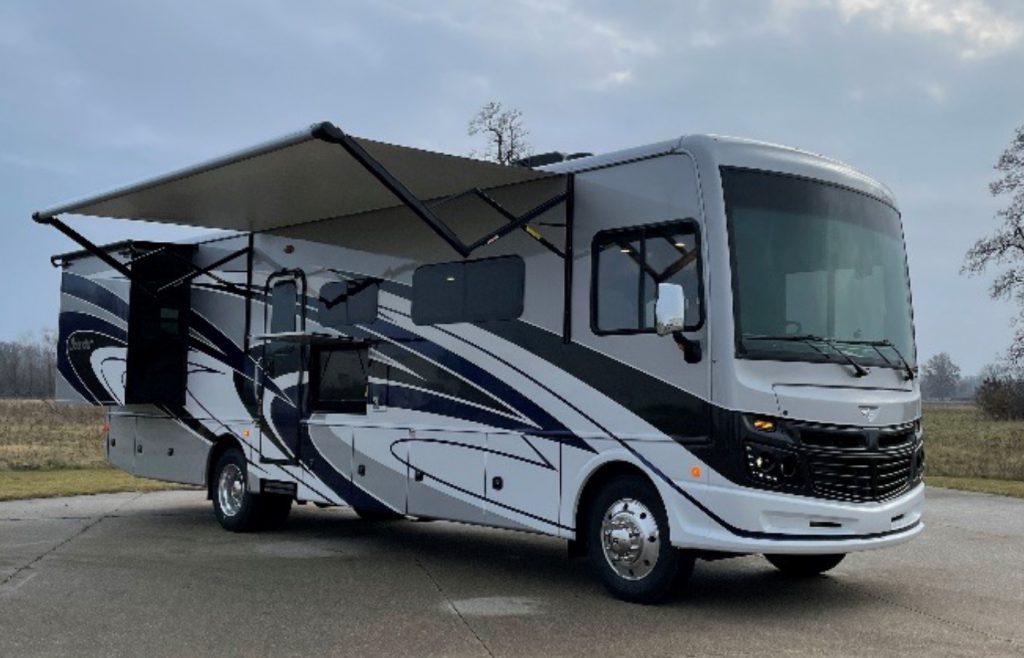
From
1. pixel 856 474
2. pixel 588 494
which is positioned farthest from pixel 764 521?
pixel 588 494

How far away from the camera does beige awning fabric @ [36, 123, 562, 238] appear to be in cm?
791

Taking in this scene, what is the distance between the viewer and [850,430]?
7414mm

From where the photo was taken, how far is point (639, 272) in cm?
780

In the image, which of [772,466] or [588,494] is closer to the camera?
[772,466]

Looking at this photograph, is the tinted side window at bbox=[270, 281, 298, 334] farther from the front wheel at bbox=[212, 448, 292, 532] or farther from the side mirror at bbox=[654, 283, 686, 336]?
the side mirror at bbox=[654, 283, 686, 336]

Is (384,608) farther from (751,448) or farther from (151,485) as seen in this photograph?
(151,485)

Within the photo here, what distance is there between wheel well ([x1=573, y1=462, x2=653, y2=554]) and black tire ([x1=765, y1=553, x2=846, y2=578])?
1.73 metres

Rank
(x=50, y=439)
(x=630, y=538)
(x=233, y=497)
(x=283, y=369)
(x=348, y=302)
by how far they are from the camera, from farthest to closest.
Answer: (x=50, y=439), (x=233, y=497), (x=283, y=369), (x=348, y=302), (x=630, y=538)

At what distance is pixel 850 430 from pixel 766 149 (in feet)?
6.61

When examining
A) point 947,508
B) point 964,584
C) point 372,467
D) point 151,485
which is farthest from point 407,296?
point 151,485

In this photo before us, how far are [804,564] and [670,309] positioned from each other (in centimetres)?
298

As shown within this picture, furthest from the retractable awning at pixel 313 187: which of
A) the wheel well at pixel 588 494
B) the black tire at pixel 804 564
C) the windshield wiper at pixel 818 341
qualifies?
the black tire at pixel 804 564

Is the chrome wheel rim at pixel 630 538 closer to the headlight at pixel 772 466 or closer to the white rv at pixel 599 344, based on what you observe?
the white rv at pixel 599 344

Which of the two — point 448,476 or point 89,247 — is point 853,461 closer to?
point 448,476
